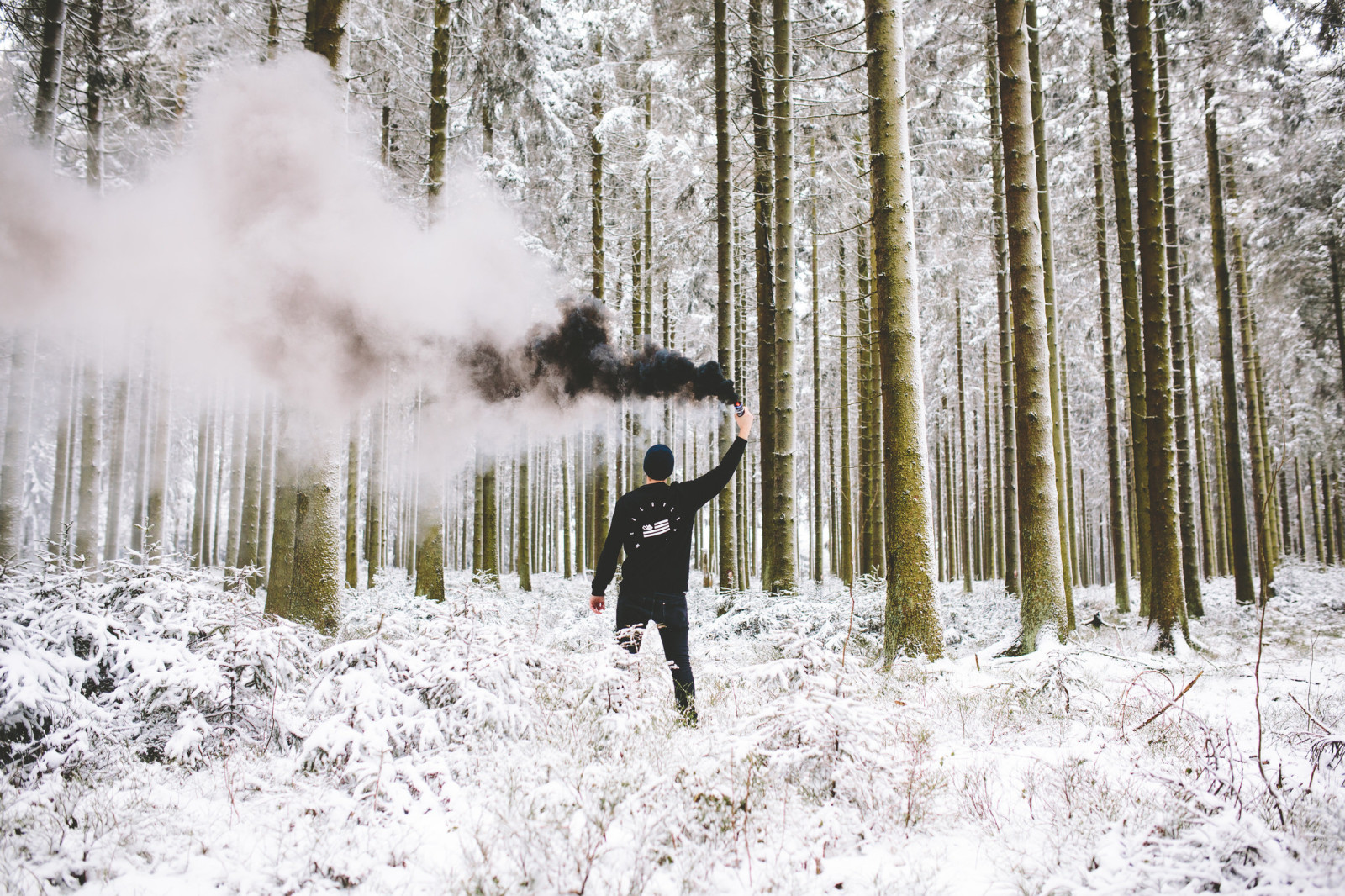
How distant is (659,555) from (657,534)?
14 cm

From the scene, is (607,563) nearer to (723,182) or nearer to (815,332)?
(723,182)

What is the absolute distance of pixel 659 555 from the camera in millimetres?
4500

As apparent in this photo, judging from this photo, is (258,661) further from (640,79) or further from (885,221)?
(640,79)

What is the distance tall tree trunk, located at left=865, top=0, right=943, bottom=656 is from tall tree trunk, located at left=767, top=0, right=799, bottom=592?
3.54 m

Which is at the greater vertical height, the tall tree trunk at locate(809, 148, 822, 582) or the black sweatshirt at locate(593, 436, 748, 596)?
the tall tree trunk at locate(809, 148, 822, 582)

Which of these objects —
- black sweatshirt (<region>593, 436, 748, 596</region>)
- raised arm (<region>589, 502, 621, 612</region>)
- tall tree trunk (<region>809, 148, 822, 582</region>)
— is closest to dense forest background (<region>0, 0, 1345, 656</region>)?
tall tree trunk (<region>809, 148, 822, 582</region>)

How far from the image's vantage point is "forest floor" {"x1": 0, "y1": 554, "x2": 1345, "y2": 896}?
2486 millimetres

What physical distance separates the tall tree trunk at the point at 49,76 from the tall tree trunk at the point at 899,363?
32.8 ft

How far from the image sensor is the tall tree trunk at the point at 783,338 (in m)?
9.60

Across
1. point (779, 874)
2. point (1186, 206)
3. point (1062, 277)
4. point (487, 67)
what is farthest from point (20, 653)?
point (1186, 206)

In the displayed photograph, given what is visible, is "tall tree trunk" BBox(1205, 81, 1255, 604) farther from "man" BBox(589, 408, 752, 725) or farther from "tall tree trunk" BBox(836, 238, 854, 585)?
"man" BBox(589, 408, 752, 725)

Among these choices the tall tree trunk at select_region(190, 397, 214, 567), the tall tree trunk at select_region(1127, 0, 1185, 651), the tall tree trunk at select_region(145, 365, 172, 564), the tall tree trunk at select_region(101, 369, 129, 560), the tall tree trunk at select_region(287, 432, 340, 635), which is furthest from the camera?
the tall tree trunk at select_region(190, 397, 214, 567)

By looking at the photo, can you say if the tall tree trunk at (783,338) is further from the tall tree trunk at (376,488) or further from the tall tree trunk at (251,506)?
the tall tree trunk at (376,488)

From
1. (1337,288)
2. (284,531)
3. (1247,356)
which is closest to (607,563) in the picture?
(284,531)
